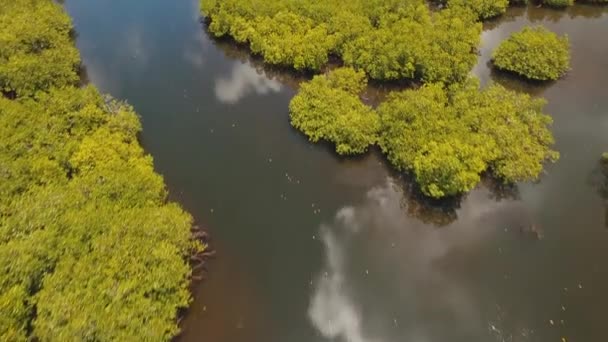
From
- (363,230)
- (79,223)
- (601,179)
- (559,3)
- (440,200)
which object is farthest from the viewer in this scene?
(559,3)

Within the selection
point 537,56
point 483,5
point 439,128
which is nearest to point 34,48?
point 439,128

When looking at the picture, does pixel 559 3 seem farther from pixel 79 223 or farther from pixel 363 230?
pixel 79 223

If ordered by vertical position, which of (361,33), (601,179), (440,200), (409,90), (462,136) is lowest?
(440,200)

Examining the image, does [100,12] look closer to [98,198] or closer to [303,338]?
[98,198]

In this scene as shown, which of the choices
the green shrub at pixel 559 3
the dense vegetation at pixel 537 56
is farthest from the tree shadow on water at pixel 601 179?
the green shrub at pixel 559 3

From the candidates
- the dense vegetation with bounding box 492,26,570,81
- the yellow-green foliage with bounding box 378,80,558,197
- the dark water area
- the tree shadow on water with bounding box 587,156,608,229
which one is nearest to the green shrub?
the dark water area

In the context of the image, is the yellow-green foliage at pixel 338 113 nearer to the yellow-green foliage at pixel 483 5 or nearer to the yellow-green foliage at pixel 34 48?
the yellow-green foliage at pixel 483 5
